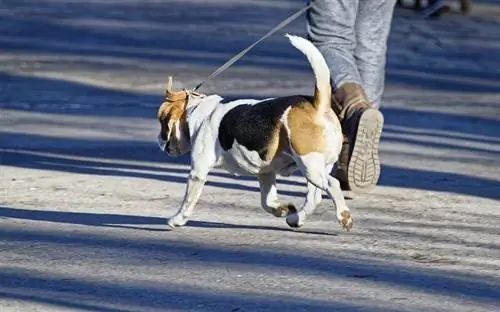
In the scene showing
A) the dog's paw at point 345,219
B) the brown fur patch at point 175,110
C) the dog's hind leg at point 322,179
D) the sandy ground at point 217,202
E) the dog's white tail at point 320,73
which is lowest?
the sandy ground at point 217,202

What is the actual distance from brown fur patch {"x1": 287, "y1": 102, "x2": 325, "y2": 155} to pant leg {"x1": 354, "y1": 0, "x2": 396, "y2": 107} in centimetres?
178

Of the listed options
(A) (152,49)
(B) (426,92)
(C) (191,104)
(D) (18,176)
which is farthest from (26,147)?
(A) (152,49)

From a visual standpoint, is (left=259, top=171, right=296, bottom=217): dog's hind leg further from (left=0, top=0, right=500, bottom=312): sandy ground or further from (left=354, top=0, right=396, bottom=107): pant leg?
(left=354, top=0, right=396, bottom=107): pant leg

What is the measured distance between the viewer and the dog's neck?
6598mm

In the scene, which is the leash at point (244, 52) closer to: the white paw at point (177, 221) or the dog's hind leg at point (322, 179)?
the white paw at point (177, 221)

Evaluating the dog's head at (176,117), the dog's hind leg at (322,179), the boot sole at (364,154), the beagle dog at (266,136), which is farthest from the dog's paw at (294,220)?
the boot sole at (364,154)

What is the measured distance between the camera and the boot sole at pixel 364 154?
7.56m

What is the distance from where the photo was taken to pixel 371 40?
26.7 feet

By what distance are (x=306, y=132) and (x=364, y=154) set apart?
1294 millimetres

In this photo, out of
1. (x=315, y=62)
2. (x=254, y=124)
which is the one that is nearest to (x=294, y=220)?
(x=254, y=124)

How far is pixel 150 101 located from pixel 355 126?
4.31 m

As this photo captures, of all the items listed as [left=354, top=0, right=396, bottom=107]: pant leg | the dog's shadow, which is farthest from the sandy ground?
[left=354, top=0, right=396, bottom=107]: pant leg

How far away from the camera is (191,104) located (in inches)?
263

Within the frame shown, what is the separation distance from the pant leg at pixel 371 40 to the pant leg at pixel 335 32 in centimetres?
18
